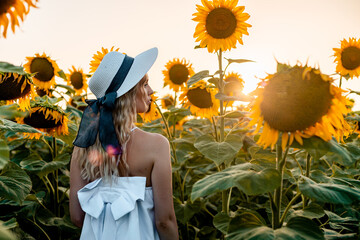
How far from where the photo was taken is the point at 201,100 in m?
3.79

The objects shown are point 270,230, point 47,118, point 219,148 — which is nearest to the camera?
point 270,230

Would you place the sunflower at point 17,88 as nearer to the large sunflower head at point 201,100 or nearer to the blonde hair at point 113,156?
the blonde hair at point 113,156

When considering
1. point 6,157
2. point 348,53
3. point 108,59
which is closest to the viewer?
point 6,157

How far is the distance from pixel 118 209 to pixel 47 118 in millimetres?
1455

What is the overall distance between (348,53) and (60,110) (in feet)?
10.9

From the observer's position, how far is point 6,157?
3.26ft

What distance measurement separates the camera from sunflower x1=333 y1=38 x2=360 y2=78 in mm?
3699

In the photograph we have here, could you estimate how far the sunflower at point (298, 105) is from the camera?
4.31ft

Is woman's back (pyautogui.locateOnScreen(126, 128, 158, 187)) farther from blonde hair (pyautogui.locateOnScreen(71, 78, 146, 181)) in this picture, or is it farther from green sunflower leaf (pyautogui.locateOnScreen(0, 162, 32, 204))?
green sunflower leaf (pyautogui.locateOnScreen(0, 162, 32, 204))

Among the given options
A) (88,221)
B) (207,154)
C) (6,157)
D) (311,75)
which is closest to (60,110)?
(88,221)

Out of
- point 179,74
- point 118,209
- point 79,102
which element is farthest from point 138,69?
point 179,74

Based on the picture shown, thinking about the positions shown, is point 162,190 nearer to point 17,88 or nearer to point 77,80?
point 17,88

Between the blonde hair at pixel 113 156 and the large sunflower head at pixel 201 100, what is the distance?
151cm

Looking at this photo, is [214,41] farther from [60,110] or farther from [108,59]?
[60,110]
